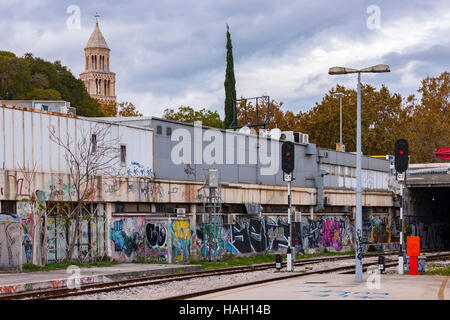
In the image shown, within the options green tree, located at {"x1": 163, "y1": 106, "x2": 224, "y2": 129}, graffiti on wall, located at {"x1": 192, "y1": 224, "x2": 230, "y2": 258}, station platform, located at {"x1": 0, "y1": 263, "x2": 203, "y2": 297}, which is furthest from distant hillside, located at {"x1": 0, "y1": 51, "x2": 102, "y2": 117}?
station platform, located at {"x1": 0, "y1": 263, "x2": 203, "y2": 297}

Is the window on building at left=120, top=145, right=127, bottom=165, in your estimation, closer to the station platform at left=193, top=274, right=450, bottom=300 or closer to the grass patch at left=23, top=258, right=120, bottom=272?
the grass patch at left=23, top=258, right=120, bottom=272

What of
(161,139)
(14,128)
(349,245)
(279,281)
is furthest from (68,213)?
(349,245)

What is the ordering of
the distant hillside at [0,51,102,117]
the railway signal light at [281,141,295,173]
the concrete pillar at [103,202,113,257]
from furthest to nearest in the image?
the distant hillside at [0,51,102,117]
the concrete pillar at [103,202,113,257]
the railway signal light at [281,141,295,173]

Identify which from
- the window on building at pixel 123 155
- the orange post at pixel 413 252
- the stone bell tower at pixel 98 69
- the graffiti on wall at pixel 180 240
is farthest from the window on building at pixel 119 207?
the stone bell tower at pixel 98 69

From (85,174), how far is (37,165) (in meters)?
2.52

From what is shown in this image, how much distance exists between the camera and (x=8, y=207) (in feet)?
94.2

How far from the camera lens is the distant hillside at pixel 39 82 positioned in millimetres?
76463

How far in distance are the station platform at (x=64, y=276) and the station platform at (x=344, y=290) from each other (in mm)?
6101

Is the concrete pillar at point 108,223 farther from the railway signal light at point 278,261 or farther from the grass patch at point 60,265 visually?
the railway signal light at point 278,261

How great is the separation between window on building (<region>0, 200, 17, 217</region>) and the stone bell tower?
150949mm

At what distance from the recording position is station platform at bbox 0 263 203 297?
70.4 feet

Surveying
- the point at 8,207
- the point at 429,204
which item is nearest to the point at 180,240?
the point at 8,207
